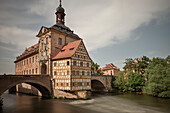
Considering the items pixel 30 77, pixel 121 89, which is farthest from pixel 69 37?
pixel 121 89

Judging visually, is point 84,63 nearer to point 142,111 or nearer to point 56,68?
point 56,68

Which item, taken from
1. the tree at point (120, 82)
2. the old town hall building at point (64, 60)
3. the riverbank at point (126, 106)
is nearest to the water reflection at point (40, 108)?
the riverbank at point (126, 106)

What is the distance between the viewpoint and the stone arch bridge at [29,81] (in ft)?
66.2

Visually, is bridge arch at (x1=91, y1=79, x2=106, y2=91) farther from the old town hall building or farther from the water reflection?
the water reflection

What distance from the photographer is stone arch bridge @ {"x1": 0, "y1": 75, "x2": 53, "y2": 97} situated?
20172mm

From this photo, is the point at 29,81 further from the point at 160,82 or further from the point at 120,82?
the point at 160,82

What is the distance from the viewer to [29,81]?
899 inches

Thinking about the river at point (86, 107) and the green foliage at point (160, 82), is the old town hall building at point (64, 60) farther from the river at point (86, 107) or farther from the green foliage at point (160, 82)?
the green foliage at point (160, 82)

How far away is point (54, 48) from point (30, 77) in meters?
7.99

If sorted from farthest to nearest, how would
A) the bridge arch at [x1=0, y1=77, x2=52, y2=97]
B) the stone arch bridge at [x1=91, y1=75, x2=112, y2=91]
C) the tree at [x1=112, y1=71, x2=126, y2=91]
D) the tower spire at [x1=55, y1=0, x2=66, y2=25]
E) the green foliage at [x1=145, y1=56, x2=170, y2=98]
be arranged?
the tree at [x1=112, y1=71, x2=126, y2=91], the stone arch bridge at [x1=91, y1=75, x2=112, y2=91], the tower spire at [x1=55, y1=0, x2=66, y2=25], the green foliage at [x1=145, y1=56, x2=170, y2=98], the bridge arch at [x1=0, y1=77, x2=52, y2=97]

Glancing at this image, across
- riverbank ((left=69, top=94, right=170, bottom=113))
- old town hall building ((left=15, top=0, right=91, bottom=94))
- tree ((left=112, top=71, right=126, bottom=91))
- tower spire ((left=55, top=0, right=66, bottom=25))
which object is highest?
tower spire ((left=55, top=0, right=66, bottom=25))

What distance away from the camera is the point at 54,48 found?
2786 cm

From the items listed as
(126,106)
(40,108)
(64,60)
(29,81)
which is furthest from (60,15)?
(126,106)

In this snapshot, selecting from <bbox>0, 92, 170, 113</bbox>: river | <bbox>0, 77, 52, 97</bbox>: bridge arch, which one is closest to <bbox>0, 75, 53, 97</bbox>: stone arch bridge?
<bbox>0, 77, 52, 97</bbox>: bridge arch
